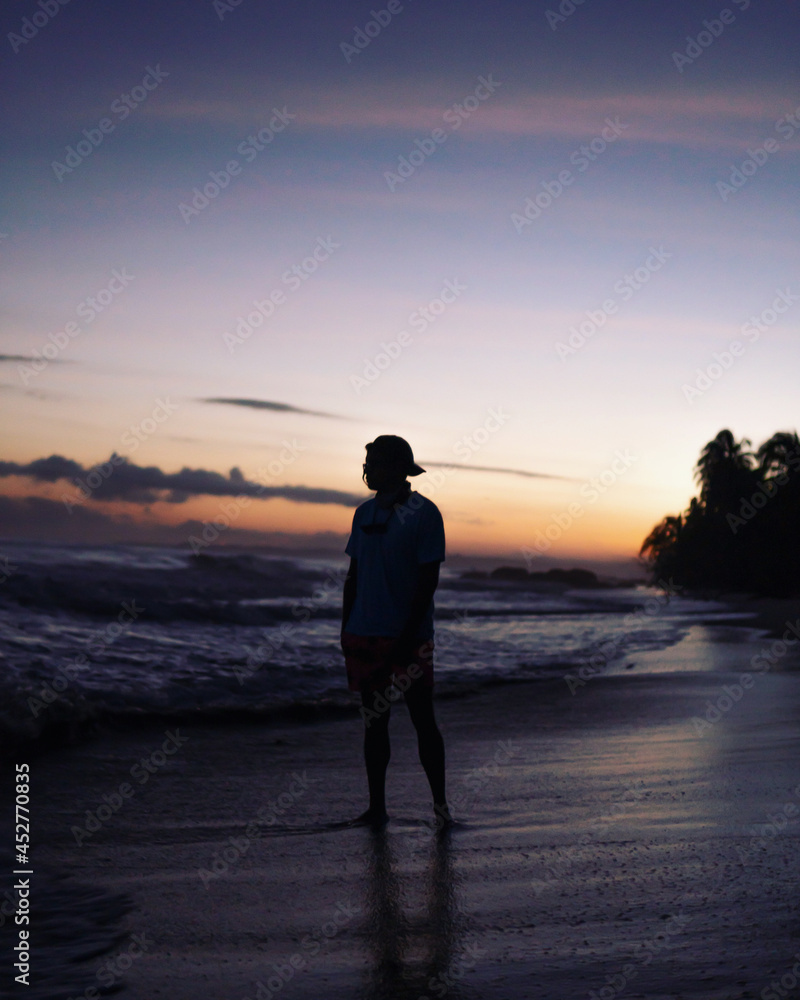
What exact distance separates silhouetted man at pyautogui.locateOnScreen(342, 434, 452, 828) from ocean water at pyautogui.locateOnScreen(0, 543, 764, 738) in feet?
9.28

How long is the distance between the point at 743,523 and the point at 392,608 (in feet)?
130

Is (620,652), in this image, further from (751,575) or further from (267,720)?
(751,575)

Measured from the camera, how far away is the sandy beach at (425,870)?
210cm

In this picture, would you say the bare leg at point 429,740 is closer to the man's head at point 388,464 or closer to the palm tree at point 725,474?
the man's head at point 388,464

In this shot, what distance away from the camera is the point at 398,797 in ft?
13.5

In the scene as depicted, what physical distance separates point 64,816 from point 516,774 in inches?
93.3

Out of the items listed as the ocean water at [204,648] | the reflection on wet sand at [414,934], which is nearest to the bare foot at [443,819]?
the reflection on wet sand at [414,934]

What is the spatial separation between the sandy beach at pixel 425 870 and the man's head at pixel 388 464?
1.52m

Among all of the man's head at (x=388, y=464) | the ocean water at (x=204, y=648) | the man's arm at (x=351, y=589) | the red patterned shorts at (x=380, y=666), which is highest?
the man's head at (x=388, y=464)

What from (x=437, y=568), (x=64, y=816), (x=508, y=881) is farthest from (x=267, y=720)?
(x=508, y=881)

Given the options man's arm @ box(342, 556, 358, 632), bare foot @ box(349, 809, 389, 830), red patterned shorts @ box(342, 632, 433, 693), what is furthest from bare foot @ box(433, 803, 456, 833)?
man's arm @ box(342, 556, 358, 632)

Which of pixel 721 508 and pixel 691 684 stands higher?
pixel 721 508

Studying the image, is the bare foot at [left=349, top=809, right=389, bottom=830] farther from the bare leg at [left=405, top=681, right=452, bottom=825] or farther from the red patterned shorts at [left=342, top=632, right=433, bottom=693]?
the red patterned shorts at [left=342, top=632, right=433, bottom=693]

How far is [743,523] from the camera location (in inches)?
1551
